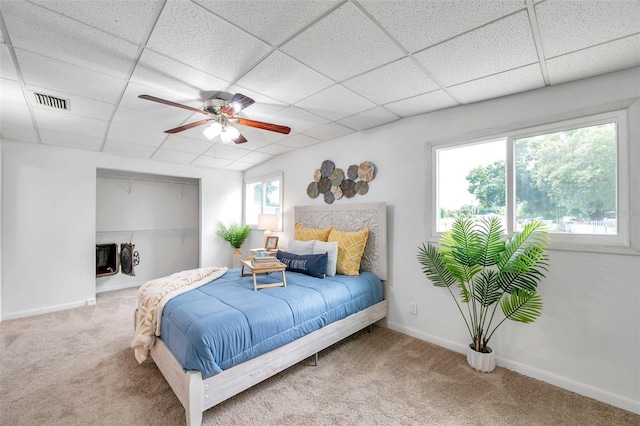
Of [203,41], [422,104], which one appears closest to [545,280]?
[422,104]

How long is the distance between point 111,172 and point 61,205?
118 centimetres

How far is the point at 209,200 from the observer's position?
17.4ft

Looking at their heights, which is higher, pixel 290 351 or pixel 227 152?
pixel 227 152

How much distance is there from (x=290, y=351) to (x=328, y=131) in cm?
265

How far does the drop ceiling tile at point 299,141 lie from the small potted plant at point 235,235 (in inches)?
82.3

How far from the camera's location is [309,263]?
310cm

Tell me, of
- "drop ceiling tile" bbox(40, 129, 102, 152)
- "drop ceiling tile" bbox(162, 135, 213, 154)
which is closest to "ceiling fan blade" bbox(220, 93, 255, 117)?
"drop ceiling tile" bbox(162, 135, 213, 154)

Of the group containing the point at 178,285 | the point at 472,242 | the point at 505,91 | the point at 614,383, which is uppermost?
the point at 505,91

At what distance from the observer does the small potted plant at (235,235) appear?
5309 mm

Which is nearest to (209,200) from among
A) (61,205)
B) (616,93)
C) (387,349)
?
(61,205)

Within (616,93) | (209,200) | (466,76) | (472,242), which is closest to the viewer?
(616,93)

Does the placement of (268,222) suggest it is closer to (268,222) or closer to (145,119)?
(268,222)

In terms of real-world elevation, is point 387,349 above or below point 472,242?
below

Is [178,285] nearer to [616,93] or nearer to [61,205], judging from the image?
[61,205]
